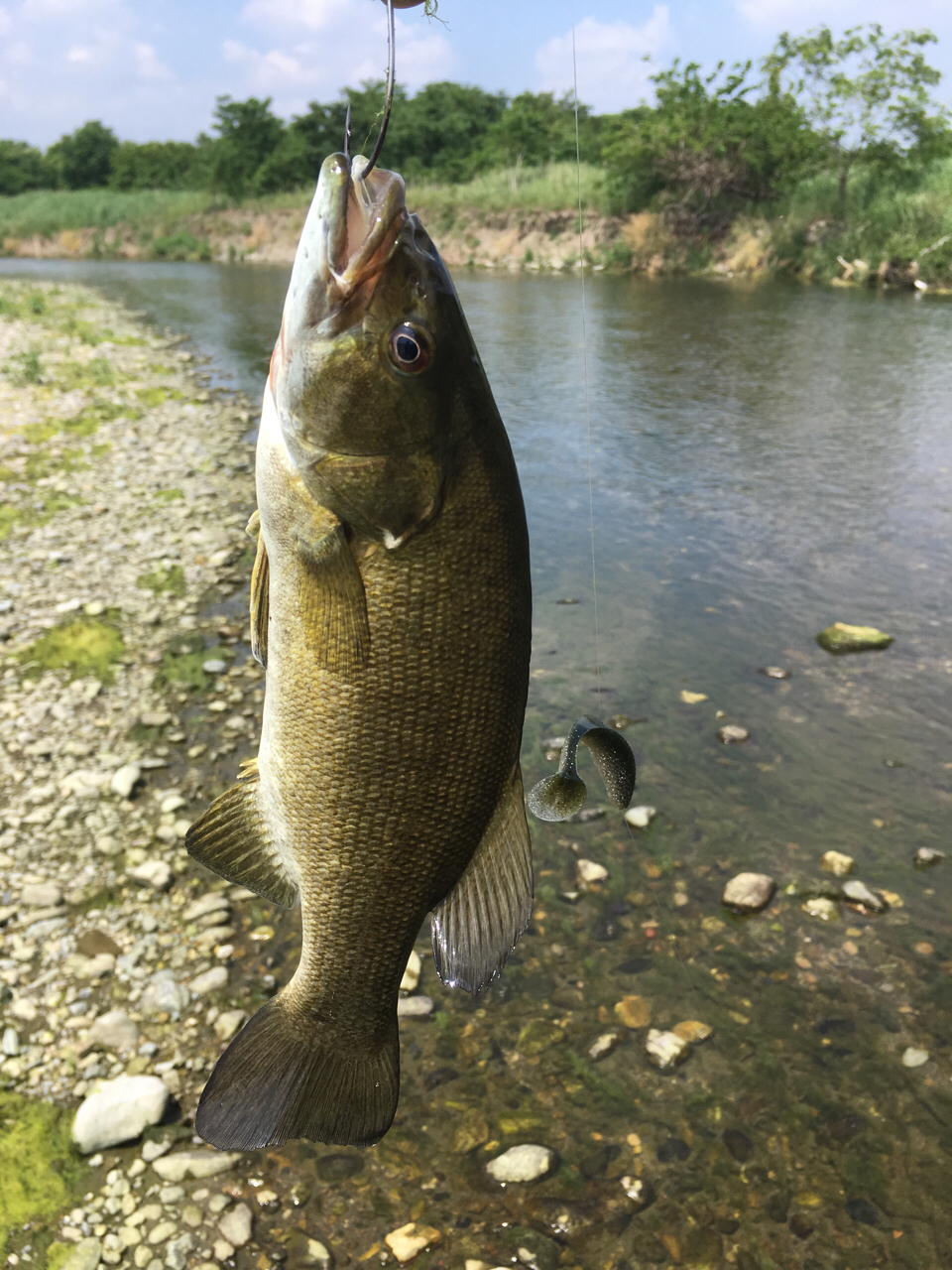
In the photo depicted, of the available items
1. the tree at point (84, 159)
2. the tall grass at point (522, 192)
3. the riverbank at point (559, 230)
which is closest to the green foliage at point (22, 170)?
the tree at point (84, 159)

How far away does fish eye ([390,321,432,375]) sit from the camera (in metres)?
1.57

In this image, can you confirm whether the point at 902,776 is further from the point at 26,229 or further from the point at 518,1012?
the point at 26,229

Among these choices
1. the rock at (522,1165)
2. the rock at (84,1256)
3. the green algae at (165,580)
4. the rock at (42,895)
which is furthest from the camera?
the green algae at (165,580)

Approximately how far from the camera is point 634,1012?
3557 millimetres

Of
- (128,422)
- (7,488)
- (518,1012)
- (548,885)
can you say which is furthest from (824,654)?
(128,422)

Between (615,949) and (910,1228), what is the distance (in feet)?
4.43

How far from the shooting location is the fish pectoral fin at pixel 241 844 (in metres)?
1.91

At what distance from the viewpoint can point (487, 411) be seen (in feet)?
5.39

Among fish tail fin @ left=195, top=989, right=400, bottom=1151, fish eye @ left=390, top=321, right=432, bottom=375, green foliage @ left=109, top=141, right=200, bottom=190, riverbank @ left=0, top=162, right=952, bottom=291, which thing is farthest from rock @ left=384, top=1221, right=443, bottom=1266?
green foliage @ left=109, top=141, right=200, bottom=190

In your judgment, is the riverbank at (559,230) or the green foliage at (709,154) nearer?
the riverbank at (559,230)

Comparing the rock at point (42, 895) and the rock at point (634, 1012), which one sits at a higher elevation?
the rock at point (42, 895)

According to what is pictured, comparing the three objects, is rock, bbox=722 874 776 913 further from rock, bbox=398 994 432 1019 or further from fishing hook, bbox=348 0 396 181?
fishing hook, bbox=348 0 396 181

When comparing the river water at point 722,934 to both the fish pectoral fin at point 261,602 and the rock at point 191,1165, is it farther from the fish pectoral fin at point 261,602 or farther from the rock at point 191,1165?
the fish pectoral fin at point 261,602

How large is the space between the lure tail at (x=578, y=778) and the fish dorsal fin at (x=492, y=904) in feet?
0.24
